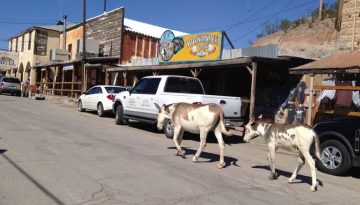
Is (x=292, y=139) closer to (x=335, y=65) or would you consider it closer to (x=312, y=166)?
(x=312, y=166)

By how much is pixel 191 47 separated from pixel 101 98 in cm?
504

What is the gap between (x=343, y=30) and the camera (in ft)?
53.9

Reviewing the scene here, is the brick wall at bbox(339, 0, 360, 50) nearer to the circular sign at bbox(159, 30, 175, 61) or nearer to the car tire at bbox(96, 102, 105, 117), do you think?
the circular sign at bbox(159, 30, 175, 61)

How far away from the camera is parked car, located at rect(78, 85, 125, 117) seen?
2034 centimetres

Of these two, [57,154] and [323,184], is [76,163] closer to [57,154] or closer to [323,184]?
[57,154]

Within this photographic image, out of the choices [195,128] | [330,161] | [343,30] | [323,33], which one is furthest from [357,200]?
[323,33]

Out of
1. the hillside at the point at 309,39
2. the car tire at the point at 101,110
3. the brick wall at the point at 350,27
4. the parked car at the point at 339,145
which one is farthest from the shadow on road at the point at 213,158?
the hillside at the point at 309,39

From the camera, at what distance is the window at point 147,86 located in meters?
14.9

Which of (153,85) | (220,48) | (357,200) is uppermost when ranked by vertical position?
(220,48)

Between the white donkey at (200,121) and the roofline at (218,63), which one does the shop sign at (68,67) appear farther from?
the white donkey at (200,121)

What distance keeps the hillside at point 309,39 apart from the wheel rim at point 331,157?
17219 mm

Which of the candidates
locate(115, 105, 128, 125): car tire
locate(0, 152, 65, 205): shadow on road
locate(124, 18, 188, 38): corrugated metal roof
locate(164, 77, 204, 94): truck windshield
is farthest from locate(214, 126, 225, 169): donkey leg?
locate(124, 18, 188, 38): corrugated metal roof

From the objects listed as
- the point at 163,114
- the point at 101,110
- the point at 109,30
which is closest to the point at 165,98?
the point at 163,114

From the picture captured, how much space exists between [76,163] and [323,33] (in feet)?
80.4
